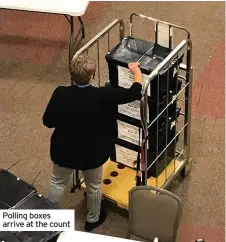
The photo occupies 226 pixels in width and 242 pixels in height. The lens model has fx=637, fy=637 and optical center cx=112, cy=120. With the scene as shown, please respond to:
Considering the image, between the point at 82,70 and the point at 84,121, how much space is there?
10.9 inches

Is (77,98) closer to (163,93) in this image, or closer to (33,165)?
(163,93)

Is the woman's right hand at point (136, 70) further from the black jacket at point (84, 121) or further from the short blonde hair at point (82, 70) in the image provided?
the short blonde hair at point (82, 70)

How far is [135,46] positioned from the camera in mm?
3619

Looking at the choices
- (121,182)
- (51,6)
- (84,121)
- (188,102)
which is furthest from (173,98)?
(51,6)

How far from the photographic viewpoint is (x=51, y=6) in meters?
4.84

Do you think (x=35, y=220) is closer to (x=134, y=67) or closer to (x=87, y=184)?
(x=87, y=184)

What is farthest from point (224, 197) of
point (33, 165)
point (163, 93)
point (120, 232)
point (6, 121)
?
point (6, 121)

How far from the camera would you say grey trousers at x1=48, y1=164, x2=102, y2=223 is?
12.1 ft

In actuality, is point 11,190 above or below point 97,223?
above

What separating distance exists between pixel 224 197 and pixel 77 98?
4.47 feet

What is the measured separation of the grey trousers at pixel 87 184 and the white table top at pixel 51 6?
1.52 m

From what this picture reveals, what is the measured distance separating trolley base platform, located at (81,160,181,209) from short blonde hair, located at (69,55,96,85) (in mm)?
886

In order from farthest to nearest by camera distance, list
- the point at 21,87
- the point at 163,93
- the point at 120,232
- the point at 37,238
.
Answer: the point at 21,87 → the point at 120,232 → the point at 163,93 → the point at 37,238

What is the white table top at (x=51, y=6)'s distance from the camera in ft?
15.7
